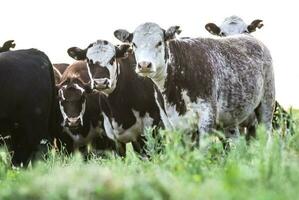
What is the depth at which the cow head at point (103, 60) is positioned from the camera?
1214cm

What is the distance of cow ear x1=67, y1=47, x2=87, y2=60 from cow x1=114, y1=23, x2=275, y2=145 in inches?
99.6

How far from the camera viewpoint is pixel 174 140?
543 centimetres

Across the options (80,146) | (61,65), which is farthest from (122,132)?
(61,65)

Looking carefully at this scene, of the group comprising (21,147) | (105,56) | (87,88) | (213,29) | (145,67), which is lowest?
(21,147)

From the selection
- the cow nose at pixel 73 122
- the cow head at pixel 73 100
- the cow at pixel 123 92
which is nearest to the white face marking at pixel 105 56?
the cow at pixel 123 92

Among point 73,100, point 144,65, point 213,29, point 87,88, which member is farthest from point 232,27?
point 144,65

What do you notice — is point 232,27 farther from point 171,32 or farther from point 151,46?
point 151,46

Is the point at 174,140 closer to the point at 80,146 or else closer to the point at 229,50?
the point at 229,50

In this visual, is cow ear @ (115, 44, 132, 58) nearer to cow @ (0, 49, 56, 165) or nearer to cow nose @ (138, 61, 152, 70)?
cow @ (0, 49, 56, 165)

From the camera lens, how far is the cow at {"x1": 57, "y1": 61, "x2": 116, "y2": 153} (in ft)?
45.5

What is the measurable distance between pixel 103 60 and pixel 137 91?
32.4 inches

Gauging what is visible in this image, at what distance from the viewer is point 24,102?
11.2 meters

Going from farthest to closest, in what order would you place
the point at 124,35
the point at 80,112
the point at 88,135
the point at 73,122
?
1. the point at 88,135
2. the point at 80,112
3. the point at 73,122
4. the point at 124,35

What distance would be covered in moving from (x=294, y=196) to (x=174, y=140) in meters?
1.67
